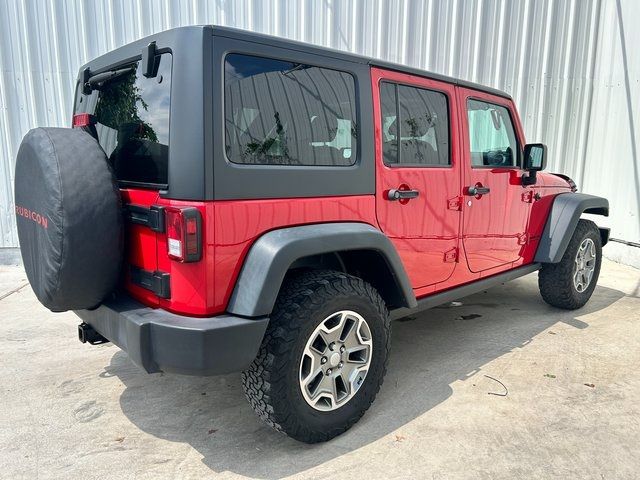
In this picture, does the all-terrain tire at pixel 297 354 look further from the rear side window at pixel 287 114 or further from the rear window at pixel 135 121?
the rear window at pixel 135 121

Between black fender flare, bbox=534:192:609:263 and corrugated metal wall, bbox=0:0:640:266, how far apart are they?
2.96 m

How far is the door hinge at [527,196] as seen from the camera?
3949mm

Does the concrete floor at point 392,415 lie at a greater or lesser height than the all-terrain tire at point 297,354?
lesser

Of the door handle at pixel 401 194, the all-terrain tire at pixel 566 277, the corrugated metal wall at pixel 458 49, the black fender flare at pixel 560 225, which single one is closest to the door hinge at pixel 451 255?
the door handle at pixel 401 194

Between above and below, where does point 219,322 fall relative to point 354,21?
below

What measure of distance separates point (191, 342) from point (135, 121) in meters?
Answer: 1.14

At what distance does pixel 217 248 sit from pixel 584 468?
2052mm

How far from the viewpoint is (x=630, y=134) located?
257 inches

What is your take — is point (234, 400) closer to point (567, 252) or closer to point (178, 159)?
point (178, 159)

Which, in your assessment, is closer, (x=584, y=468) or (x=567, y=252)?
(x=584, y=468)

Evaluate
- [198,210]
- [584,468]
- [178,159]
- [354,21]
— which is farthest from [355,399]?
[354,21]

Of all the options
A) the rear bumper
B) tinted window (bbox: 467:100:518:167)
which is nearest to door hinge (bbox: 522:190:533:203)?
tinted window (bbox: 467:100:518:167)

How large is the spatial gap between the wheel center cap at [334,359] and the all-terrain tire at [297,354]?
0.22m

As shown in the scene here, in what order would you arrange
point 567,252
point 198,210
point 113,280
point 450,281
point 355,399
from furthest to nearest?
point 567,252
point 450,281
point 355,399
point 113,280
point 198,210
